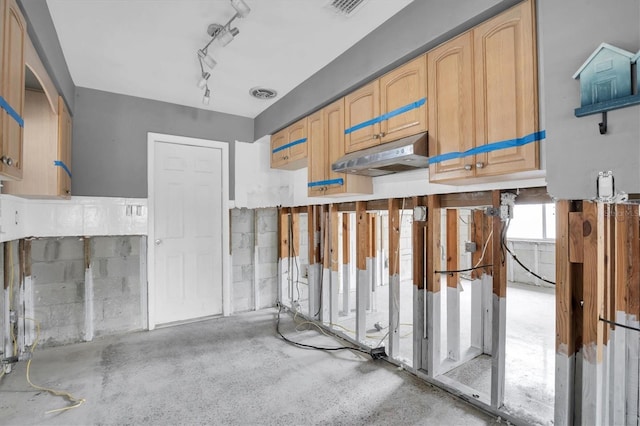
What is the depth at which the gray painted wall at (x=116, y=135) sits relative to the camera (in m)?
3.25

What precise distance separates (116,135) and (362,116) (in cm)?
270

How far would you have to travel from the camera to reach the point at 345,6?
6.65 ft

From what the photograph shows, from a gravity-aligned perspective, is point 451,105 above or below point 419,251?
above

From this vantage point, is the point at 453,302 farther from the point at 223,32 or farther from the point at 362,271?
the point at 223,32

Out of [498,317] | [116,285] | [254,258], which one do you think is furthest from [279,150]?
[498,317]

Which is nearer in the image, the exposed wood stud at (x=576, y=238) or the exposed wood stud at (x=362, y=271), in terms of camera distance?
the exposed wood stud at (x=576, y=238)

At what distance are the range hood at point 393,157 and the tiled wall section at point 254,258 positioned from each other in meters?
1.92

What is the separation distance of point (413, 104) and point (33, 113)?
2.96 metres

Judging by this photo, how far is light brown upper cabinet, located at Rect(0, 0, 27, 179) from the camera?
1.40 meters

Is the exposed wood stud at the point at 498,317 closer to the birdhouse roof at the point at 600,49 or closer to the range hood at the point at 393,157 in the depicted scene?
the range hood at the point at 393,157

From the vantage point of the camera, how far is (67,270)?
312 centimetres

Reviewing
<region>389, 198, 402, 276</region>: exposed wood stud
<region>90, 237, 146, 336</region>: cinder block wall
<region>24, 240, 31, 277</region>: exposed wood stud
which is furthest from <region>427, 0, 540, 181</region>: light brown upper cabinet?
<region>24, 240, 31, 277</region>: exposed wood stud

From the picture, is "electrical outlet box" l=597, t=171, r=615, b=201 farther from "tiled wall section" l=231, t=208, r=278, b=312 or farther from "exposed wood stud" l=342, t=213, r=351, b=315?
"tiled wall section" l=231, t=208, r=278, b=312

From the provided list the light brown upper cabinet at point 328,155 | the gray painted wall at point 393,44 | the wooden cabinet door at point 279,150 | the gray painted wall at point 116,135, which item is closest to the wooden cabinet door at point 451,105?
the gray painted wall at point 393,44
